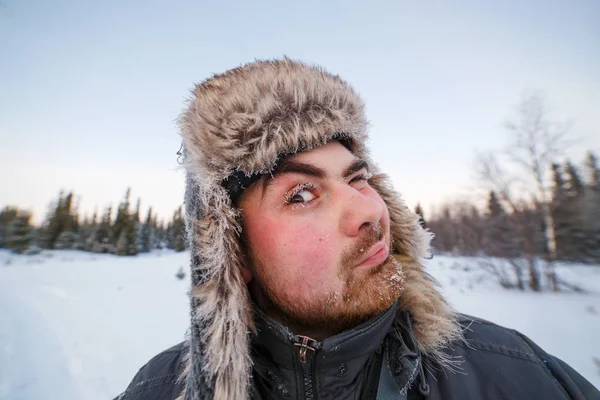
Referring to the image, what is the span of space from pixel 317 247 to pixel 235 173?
2.11ft

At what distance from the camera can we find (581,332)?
6.33m

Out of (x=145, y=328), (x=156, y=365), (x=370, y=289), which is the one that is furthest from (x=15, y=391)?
(x=370, y=289)

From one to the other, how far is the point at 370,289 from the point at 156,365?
1521 mm

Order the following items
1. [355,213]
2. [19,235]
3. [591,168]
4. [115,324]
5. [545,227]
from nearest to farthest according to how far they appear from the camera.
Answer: [355,213] < [115,324] < [545,227] < [591,168] < [19,235]

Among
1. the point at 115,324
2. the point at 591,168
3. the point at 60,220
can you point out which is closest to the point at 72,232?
the point at 60,220

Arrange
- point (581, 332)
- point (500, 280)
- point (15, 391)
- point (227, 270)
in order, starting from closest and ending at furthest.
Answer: point (227, 270) < point (15, 391) < point (581, 332) < point (500, 280)

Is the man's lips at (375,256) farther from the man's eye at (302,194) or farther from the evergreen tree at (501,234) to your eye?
the evergreen tree at (501,234)

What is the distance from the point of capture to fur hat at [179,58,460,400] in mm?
1209

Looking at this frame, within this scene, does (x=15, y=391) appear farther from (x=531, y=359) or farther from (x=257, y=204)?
(x=531, y=359)

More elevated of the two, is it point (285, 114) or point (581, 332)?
point (285, 114)

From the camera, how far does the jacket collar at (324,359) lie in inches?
46.4

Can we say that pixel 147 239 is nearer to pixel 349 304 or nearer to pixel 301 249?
pixel 301 249

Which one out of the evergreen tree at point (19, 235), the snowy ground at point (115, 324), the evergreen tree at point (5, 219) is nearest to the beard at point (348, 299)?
the snowy ground at point (115, 324)

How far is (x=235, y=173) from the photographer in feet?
4.75
